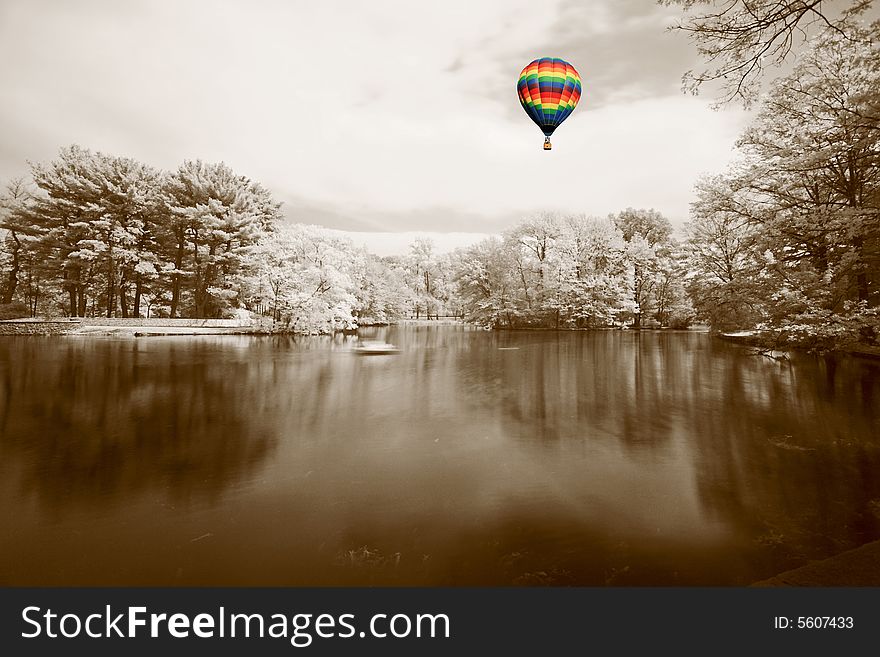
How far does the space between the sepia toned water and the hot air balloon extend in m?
10.6

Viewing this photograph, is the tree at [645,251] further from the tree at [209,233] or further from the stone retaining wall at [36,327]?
the stone retaining wall at [36,327]

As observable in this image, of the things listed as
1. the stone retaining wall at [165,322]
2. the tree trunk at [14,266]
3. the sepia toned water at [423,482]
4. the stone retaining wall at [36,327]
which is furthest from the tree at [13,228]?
the sepia toned water at [423,482]

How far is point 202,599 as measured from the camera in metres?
2.60

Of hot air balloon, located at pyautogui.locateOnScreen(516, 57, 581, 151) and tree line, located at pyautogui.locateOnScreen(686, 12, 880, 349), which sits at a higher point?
hot air balloon, located at pyautogui.locateOnScreen(516, 57, 581, 151)

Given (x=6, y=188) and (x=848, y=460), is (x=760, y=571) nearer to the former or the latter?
(x=848, y=460)

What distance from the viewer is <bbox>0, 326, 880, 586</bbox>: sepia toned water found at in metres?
2.93

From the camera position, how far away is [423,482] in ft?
14.7

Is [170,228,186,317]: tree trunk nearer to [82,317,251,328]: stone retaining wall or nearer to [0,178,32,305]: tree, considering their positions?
[82,317,251,328]: stone retaining wall

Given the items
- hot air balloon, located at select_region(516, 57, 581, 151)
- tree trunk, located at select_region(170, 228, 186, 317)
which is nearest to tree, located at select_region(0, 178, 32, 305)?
tree trunk, located at select_region(170, 228, 186, 317)

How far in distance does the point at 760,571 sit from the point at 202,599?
3.58 meters

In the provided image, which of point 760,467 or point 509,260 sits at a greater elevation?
point 509,260

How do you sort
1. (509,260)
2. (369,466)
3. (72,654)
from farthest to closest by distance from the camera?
(509,260) → (369,466) → (72,654)

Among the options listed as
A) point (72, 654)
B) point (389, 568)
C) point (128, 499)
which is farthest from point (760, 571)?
point (128, 499)

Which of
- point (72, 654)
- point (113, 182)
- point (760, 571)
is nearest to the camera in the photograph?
point (72, 654)
